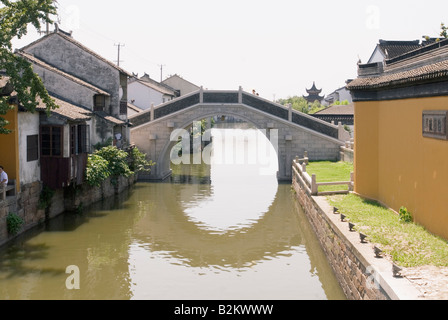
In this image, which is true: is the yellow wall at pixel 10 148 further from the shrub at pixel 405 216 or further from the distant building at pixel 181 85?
the distant building at pixel 181 85

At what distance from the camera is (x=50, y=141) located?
1605 centimetres

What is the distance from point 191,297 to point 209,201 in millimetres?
11313

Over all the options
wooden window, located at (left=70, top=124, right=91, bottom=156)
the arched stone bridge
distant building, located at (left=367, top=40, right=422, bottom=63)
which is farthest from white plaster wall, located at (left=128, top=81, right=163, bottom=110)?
wooden window, located at (left=70, top=124, right=91, bottom=156)

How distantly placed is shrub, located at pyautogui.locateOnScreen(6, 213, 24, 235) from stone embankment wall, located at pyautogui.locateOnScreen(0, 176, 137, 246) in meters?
0.10

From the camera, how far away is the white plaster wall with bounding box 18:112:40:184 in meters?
14.6

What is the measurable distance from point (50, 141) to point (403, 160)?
9.59 m

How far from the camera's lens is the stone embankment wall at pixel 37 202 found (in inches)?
537

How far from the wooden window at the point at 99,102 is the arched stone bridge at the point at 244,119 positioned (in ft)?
14.2

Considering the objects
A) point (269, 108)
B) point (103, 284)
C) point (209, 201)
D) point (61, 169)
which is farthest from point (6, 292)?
point (269, 108)

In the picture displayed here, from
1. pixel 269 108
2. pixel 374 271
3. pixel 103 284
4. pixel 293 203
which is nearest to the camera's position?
pixel 374 271

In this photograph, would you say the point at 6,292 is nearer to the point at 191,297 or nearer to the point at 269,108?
the point at 191,297

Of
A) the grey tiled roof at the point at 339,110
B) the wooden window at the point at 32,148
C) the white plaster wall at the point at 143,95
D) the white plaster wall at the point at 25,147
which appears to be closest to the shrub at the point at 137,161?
the wooden window at the point at 32,148

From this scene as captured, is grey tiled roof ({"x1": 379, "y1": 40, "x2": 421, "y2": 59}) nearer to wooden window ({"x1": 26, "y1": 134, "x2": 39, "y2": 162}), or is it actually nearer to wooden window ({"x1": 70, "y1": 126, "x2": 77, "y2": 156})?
wooden window ({"x1": 70, "y1": 126, "x2": 77, "y2": 156})
